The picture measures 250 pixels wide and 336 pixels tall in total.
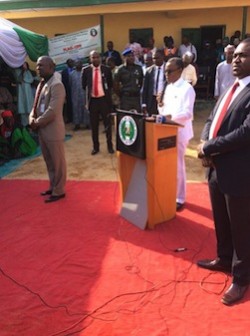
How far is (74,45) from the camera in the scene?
34.2ft

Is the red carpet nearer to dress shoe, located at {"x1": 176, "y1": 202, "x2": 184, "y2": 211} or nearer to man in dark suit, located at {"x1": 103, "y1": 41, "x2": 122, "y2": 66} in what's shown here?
dress shoe, located at {"x1": 176, "y1": 202, "x2": 184, "y2": 211}

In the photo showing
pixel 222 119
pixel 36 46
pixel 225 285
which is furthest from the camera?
pixel 36 46

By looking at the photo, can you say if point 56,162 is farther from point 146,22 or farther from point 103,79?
Result: point 146,22

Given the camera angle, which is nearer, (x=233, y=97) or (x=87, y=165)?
(x=233, y=97)

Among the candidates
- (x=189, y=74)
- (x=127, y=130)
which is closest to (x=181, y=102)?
(x=127, y=130)

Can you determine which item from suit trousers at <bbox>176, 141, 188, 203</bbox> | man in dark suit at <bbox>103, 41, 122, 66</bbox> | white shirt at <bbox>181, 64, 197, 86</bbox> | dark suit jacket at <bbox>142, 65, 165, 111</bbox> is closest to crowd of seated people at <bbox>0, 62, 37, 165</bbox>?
dark suit jacket at <bbox>142, 65, 165, 111</bbox>

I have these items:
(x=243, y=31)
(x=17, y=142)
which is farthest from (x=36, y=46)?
(x=243, y=31)

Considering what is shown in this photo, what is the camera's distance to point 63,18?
466 inches

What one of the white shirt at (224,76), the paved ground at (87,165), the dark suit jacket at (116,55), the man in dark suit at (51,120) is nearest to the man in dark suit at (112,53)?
the dark suit jacket at (116,55)

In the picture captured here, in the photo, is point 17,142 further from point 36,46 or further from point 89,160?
point 36,46

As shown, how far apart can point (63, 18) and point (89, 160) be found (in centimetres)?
703

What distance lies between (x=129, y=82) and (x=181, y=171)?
10.3 ft

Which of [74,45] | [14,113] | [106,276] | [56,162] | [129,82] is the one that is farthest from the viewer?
[74,45]

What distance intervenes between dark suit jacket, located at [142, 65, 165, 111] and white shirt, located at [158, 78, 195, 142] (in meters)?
2.00
